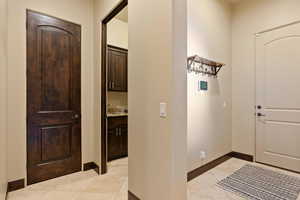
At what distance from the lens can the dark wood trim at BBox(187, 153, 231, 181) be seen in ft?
8.58

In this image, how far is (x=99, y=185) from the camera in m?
2.38

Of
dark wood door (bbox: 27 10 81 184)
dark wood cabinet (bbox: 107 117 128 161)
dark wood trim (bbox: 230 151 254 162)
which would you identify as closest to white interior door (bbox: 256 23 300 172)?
dark wood trim (bbox: 230 151 254 162)

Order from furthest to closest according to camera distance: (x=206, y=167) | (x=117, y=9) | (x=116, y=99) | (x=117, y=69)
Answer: (x=116, y=99)
(x=117, y=69)
(x=206, y=167)
(x=117, y=9)

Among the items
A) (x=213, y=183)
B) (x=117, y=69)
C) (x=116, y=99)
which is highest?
(x=117, y=69)

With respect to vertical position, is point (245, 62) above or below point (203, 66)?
above

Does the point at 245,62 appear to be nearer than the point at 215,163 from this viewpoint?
No

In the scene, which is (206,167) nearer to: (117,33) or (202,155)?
(202,155)

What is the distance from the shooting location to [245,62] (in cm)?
349

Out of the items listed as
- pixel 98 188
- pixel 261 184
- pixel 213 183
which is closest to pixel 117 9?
pixel 98 188

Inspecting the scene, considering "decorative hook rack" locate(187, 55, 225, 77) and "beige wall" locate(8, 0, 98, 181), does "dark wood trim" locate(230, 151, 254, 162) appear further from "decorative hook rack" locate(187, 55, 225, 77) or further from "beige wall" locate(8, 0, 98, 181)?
"beige wall" locate(8, 0, 98, 181)

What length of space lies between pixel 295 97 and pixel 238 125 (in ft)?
3.58

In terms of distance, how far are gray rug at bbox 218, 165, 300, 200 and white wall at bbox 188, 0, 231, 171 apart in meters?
0.50

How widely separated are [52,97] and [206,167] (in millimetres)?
2755

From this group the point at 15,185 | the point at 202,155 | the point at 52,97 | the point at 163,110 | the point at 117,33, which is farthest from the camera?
the point at 117,33
